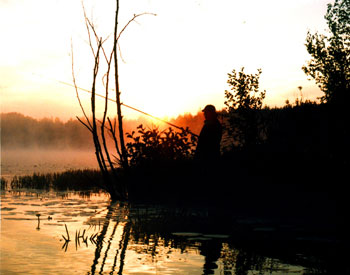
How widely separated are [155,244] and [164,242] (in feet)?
0.80

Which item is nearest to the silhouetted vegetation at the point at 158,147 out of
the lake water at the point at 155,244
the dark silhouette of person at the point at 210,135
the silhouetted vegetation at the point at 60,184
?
the lake water at the point at 155,244

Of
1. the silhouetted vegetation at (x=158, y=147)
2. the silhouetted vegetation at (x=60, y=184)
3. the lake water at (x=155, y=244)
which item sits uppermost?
the silhouetted vegetation at (x=158, y=147)

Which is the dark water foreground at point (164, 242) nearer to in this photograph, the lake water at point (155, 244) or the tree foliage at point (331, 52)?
the lake water at point (155, 244)

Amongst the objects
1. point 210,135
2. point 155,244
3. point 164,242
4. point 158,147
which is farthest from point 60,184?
point 155,244

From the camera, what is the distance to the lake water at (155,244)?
23.4 feet

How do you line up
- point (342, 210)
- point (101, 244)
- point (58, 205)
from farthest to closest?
point (58, 205), point (342, 210), point (101, 244)

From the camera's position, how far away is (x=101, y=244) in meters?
8.79

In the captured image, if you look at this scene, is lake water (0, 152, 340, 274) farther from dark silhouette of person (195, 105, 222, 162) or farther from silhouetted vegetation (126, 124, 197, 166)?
silhouetted vegetation (126, 124, 197, 166)

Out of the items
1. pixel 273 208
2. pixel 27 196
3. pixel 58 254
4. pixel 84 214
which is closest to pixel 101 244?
pixel 58 254

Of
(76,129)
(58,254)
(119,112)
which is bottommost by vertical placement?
(58,254)

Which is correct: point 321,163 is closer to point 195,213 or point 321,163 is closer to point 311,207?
point 311,207

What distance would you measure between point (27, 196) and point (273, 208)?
9.54m

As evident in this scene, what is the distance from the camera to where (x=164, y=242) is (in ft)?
29.8

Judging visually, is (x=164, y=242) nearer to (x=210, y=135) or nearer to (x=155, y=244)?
(x=155, y=244)
